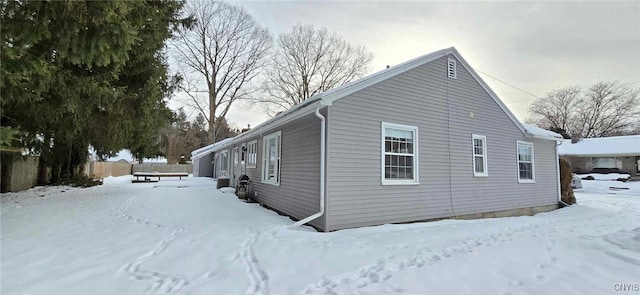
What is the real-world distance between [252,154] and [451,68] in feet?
24.5

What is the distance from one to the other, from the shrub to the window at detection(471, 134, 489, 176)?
5.45m

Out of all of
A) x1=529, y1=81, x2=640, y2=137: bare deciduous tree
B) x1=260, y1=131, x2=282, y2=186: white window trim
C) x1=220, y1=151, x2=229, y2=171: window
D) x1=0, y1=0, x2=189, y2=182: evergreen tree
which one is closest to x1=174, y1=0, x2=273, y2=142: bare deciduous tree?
x1=220, y1=151, x2=229, y2=171: window

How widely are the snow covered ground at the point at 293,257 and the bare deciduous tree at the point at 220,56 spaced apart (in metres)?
21.4

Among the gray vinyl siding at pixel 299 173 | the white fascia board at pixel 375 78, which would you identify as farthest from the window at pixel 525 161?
the gray vinyl siding at pixel 299 173

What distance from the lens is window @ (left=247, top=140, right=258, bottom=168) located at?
37.2ft

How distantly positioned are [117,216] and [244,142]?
6.63m

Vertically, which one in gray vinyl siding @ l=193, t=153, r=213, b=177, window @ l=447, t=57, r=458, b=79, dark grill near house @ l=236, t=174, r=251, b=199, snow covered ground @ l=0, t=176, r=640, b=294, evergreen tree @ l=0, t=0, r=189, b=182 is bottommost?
snow covered ground @ l=0, t=176, r=640, b=294

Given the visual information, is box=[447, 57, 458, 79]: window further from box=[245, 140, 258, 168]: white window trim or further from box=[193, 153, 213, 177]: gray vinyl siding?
box=[193, 153, 213, 177]: gray vinyl siding

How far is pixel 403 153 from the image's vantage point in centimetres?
750

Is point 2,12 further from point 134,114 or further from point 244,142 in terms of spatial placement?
point 244,142

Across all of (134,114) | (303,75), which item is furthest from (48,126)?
(303,75)

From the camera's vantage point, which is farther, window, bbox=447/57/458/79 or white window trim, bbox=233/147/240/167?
white window trim, bbox=233/147/240/167

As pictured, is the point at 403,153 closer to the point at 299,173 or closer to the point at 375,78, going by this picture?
the point at 375,78

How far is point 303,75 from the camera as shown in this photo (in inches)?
1118
